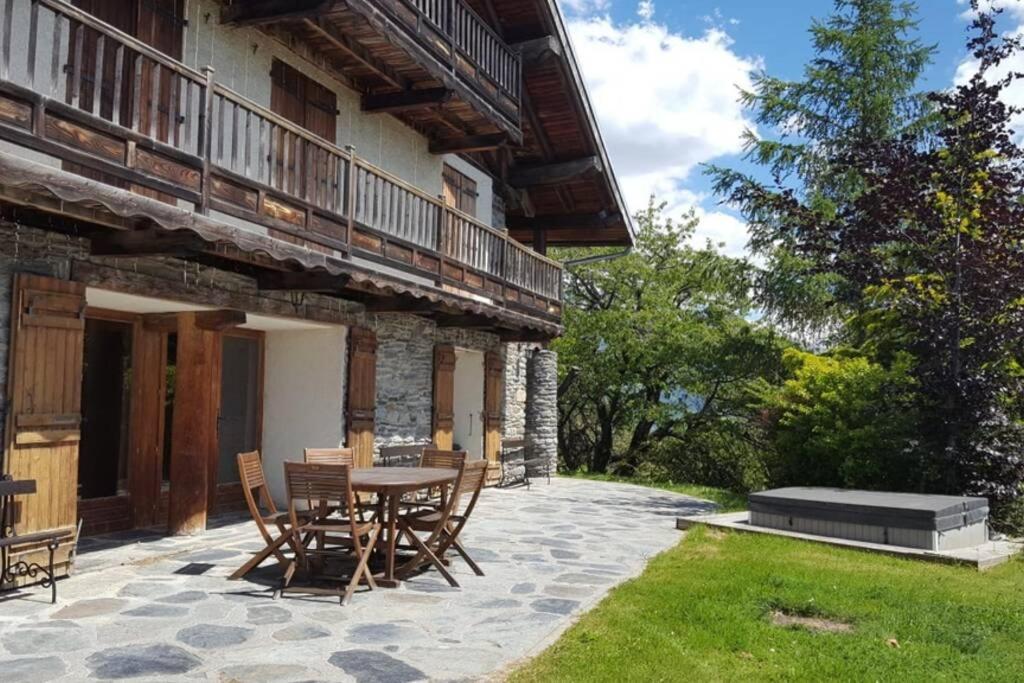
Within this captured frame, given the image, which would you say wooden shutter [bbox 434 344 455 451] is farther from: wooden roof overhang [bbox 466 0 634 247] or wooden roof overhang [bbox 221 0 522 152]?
wooden roof overhang [bbox 466 0 634 247]

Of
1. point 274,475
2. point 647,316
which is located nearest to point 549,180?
point 647,316

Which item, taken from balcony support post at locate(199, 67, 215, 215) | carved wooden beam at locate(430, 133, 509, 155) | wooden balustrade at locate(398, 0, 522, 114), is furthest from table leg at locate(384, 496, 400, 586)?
carved wooden beam at locate(430, 133, 509, 155)

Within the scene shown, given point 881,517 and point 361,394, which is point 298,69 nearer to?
point 361,394

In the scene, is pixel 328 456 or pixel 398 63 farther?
pixel 398 63

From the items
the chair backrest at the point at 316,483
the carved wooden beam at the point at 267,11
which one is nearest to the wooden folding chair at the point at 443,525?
the chair backrest at the point at 316,483

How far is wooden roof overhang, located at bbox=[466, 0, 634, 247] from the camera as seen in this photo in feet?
42.0

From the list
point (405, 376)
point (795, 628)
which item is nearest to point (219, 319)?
point (405, 376)

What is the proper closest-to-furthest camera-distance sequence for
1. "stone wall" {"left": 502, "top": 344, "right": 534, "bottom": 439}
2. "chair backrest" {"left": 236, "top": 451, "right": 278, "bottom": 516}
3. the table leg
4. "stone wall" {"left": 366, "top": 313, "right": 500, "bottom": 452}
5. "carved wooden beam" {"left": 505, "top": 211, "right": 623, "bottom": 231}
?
"chair backrest" {"left": 236, "top": 451, "right": 278, "bottom": 516}
the table leg
"stone wall" {"left": 366, "top": 313, "right": 500, "bottom": 452}
"stone wall" {"left": 502, "top": 344, "right": 534, "bottom": 439}
"carved wooden beam" {"left": 505, "top": 211, "right": 623, "bottom": 231}

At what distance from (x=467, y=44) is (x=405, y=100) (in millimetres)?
1203

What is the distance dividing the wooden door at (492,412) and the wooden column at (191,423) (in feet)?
19.9

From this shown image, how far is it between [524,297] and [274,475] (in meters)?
4.78

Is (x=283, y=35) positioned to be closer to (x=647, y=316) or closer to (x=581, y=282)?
(x=647, y=316)

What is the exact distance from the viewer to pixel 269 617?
522 cm

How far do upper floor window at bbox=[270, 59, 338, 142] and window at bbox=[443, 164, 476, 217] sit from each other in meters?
2.97
